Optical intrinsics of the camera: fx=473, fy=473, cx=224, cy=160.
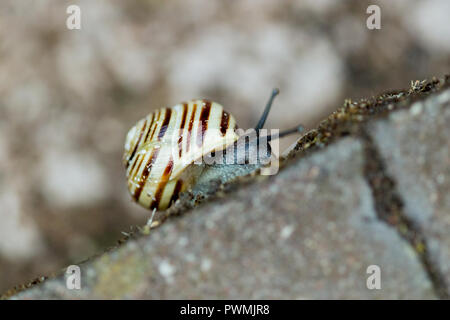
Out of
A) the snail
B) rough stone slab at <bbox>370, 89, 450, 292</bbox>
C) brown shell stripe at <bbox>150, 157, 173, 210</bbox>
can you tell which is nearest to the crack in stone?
rough stone slab at <bbox>370, 89, 450, 292</bbox>

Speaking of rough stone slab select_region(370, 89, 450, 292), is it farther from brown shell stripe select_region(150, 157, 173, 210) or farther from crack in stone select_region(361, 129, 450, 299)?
brown shell stripe select_region(150, 157, 173, 210)

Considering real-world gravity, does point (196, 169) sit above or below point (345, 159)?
above

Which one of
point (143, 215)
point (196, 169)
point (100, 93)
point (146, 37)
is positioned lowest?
point (196, 169)

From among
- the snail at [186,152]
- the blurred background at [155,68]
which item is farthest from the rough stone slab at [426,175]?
the blurred background at [155,68]

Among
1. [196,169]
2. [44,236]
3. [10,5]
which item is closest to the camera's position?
[196,169]

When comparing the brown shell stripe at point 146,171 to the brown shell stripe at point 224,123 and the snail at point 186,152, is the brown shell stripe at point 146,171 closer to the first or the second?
the snail at point 186,152

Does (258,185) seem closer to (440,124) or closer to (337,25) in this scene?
(440,124)
